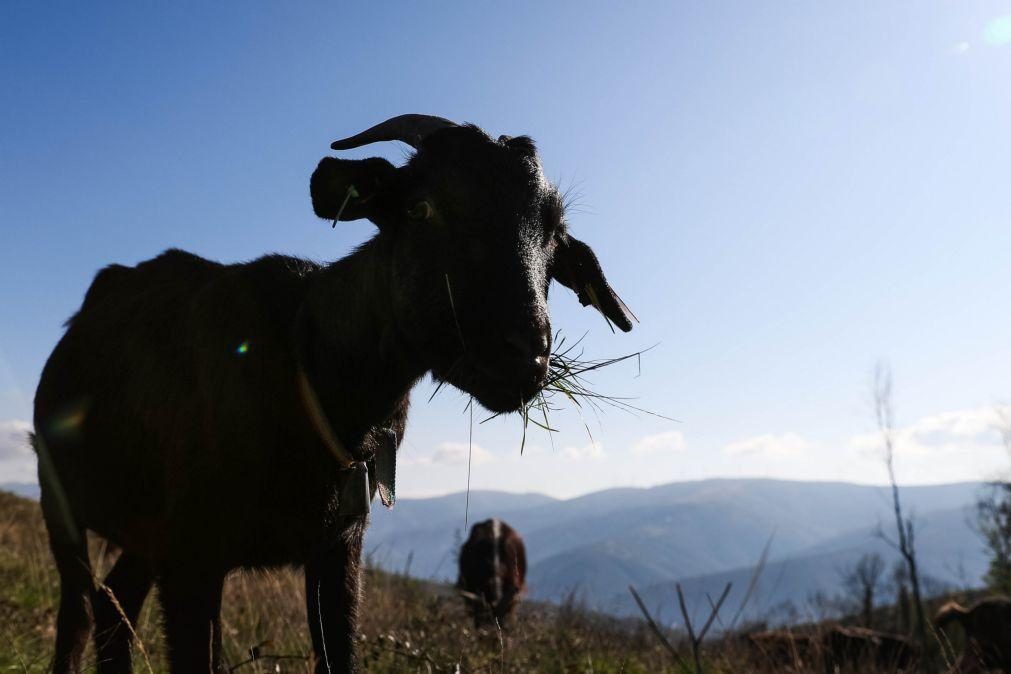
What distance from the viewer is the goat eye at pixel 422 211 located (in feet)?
9.57

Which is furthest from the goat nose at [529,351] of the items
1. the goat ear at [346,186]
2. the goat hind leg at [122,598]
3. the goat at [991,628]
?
the goat at [991,628]

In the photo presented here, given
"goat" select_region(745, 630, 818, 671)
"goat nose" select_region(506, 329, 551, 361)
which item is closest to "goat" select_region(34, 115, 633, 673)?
"goat nose" select_region(506, 329, 551, 361)

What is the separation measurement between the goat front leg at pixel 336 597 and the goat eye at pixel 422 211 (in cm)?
144

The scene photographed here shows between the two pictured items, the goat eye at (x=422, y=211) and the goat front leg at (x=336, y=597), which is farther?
the goat front leg at (x=336, y=597)

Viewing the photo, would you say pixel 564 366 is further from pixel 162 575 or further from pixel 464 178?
pixel 162 575

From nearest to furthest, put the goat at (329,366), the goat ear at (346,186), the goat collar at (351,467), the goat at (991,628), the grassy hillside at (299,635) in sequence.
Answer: the goat at (329,366) → the goat ear at (346,186) → the goat collar at (351,467) → the grassy hillside at (299,635) → the goat at (991,628)

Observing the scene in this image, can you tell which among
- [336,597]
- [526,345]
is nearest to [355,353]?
[526,345]

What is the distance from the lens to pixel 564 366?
3.04m

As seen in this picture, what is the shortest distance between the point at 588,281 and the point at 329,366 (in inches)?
52.1

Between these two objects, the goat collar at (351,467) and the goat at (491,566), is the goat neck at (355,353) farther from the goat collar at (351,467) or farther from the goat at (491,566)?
the goat at (491,566)

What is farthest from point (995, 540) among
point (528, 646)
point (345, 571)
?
point (345, 571)

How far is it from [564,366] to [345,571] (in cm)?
148

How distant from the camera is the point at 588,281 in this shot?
12.0 feet

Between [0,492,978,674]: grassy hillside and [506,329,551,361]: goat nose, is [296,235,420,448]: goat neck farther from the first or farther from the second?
[0,492,978,674]: grassy hillside
